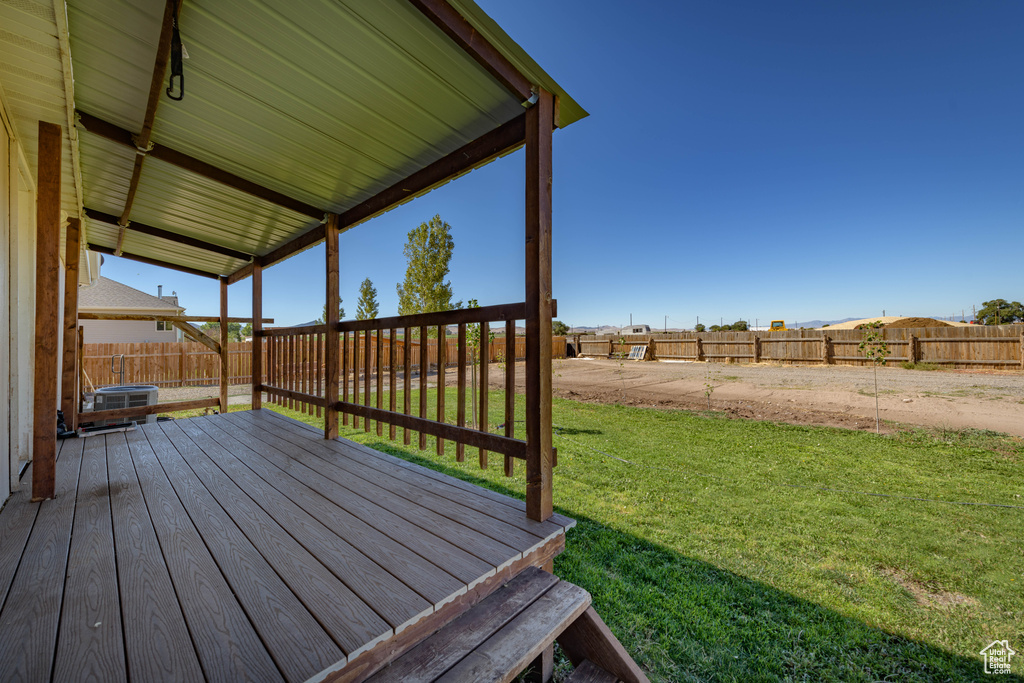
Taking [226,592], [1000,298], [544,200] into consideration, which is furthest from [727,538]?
[1000,298]

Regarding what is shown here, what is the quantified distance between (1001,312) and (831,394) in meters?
30.5

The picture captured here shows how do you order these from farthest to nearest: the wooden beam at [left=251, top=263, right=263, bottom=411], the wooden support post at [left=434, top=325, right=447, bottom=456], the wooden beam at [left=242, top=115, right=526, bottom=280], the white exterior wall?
the white exterior wall → the wooden beam at [left=251, top=263, right=263, bottom=411] → the wooden support post at [left=434, top=325, right=447, bottom=456] → the wooden beam at [left=242, top=115, right=526, bottom=280]

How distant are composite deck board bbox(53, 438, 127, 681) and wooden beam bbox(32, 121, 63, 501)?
0.35 m

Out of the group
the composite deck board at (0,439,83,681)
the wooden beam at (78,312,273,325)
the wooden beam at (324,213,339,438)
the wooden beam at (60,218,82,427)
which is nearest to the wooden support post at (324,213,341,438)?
the wooden beam at (324,213,339,438)

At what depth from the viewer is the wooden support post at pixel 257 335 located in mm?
4563

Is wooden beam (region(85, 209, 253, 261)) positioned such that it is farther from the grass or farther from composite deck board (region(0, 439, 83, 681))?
composite deck board (region(0, 439, 83, 681))

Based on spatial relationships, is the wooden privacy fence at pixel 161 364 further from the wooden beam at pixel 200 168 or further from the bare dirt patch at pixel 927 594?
the bare dirt patch at pixel 927 594

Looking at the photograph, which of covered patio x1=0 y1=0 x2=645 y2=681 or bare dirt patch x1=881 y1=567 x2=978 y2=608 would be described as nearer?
covered patio x1=0 y1=0 x2=645 y2=681

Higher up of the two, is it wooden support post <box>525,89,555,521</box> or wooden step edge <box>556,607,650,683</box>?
wooden support post <box>525,89,555,521</box>

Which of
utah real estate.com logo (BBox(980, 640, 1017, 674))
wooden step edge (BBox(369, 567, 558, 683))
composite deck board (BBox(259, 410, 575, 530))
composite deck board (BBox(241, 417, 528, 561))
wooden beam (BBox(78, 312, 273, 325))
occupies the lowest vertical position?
utah real estate.com logo (BBox(980, 640, 1017, 674))

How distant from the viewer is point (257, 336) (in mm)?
4750

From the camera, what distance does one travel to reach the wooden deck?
936 millimetres

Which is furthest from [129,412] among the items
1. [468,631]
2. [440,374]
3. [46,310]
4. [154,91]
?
[468,631]

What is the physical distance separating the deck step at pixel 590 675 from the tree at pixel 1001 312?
125 ft
